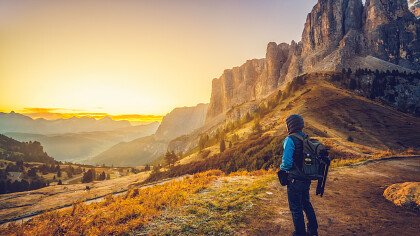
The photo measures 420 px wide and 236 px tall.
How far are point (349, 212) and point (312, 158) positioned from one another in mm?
5111

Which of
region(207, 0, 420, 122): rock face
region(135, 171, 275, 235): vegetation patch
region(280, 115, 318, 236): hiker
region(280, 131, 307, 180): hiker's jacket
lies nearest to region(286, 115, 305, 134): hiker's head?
region(280, 115, 318, 236): hiker

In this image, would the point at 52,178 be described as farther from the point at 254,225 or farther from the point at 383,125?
the point at 254,225

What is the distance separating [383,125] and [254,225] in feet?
226

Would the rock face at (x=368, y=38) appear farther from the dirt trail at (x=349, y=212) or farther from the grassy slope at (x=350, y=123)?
the dirt trail at (x=349, y=212)

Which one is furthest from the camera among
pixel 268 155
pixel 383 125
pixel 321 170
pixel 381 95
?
pixel 381 95

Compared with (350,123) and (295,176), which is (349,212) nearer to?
(295,176)

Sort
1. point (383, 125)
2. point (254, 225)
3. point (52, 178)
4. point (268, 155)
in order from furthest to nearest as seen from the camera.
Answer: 1. point (52, 178)
2. point (383, 125)
3. point (268, 155)
4. point (254, 225)

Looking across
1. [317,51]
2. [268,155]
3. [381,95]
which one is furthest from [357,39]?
[268,155]

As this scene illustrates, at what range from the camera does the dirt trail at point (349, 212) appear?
935 cm

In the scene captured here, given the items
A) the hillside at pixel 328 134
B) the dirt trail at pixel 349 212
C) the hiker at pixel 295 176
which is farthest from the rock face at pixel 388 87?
the hiker at pixel 295 176

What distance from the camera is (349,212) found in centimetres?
1109

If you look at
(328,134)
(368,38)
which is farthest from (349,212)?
(368,38)

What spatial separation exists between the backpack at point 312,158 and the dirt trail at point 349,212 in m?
2.60

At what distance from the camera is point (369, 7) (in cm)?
19400
